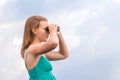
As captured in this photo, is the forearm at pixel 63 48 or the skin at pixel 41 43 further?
the forearm at pixel 63 48

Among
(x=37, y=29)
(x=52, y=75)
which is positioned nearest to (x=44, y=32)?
(x=37, y=29)

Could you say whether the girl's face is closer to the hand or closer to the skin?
the skin

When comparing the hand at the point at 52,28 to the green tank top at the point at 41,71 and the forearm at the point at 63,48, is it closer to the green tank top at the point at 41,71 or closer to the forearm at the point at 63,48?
the green tank top at the point at 41,71

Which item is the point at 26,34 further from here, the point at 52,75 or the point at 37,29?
the point at 52,75

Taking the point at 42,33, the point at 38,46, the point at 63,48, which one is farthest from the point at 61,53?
the point at 38,46

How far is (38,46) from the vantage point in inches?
427

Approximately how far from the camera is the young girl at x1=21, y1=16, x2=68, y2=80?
424 inches

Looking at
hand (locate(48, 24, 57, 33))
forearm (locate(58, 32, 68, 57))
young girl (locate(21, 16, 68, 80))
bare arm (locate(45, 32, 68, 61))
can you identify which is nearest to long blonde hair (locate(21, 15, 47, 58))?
young girl (locate(21, 16, 68, 80))

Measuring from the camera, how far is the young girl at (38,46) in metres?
10.8

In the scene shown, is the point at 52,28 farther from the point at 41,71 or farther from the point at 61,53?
the point at 61,53

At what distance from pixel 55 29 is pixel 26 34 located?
0.84 metres

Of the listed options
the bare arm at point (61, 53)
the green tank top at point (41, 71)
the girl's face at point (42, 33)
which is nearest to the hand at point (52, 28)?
the girl's face at point (42, 33)

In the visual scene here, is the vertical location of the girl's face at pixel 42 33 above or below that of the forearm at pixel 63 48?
above

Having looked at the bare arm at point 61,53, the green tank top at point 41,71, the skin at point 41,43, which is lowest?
the green tank top at point 41,71
